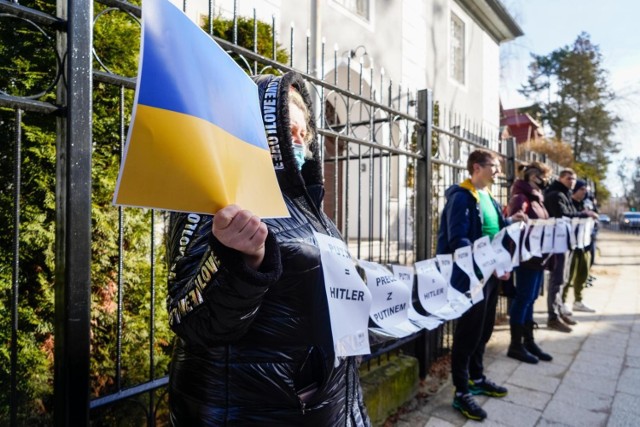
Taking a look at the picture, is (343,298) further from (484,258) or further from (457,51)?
(457,51)

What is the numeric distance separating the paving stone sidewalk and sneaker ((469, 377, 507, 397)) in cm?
5

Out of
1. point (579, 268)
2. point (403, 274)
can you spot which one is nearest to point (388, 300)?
point (403, 274)

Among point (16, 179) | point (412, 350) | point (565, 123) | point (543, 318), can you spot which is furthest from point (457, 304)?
point (565, 123)

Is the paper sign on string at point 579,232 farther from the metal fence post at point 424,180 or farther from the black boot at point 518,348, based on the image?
the metal fence post at point 424,180

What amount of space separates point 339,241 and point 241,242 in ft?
2.29

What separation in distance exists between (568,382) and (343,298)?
3385 millimetres

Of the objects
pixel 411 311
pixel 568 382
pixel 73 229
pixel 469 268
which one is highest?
pixel 73 229

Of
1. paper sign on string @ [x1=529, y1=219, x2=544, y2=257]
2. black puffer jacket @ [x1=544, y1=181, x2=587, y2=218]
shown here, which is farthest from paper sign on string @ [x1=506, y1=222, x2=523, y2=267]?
black puffer jacket @ [x1=544, y1=181, x2=587, y2=218]

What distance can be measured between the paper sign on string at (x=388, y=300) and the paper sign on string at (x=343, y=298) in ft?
1.54

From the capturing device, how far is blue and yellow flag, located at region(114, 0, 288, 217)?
2.55 ft

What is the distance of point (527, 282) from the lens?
4352mm

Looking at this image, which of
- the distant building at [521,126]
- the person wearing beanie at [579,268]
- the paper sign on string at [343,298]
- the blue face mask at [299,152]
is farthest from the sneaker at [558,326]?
the distant building at [521,126]

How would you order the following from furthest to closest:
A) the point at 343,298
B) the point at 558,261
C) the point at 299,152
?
the point at 558,261
the point at 343,298
the point at 299,152

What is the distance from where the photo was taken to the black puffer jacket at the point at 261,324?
1.08m
